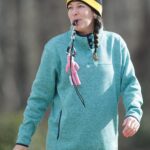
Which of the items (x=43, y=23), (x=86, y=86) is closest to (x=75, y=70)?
(x=86, y=86)

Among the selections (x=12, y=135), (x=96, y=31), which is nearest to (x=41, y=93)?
(x=96, y=31)

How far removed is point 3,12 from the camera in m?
12.1

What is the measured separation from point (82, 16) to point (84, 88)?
45 centimetres

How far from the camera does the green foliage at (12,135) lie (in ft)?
29.0

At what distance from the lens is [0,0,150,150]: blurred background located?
460 inches

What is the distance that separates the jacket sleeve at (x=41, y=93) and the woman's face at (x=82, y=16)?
0.69 ft

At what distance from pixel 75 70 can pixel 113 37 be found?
0.36 m

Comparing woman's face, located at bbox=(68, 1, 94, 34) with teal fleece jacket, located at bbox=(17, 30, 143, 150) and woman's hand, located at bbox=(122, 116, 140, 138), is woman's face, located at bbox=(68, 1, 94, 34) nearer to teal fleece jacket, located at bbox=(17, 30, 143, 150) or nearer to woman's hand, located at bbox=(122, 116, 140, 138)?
teal fleece jacket, located at bbox=(17, 30, 143, 150)

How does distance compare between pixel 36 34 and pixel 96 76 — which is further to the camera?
pixel 36 34

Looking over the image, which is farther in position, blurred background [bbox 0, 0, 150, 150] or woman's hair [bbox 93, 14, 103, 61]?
blurred background [bbox 0, 0, 150, 150]

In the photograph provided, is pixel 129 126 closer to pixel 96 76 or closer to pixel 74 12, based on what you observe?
pixel 96 76

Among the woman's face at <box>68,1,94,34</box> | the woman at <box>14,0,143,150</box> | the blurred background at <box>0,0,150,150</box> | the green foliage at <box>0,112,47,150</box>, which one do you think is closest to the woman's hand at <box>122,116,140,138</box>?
the woman at <box>14,0,143,150</box>

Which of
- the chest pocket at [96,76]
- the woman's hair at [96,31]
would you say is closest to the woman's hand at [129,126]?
the chest pocket at [96,76]

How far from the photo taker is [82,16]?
5496 millimetres
